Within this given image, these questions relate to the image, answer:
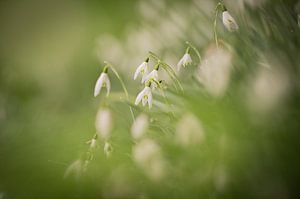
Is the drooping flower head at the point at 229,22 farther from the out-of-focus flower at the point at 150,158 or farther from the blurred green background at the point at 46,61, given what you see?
the blurred green background at the point at 46,61

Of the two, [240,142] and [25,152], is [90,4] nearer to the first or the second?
[25,152]

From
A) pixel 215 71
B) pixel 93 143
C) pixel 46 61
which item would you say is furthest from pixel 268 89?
pixel 46 61

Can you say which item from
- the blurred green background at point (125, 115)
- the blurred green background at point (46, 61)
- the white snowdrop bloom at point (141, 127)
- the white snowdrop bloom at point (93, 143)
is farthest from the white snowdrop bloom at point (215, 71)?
the blurred green background at point (46, 61)

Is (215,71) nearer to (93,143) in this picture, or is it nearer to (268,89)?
(268,89)

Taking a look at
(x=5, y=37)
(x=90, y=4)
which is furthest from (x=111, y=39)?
(x=5, y=37)

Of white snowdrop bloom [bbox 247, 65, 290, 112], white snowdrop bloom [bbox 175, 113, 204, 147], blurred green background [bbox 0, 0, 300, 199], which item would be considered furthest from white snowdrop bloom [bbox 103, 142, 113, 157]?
white snowdrop bloom [bbox 247, 65, 290, 112]

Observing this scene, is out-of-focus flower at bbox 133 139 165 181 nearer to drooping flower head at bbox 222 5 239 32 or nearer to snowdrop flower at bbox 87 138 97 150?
snowdrop flower at bbox 87 138 97 150
